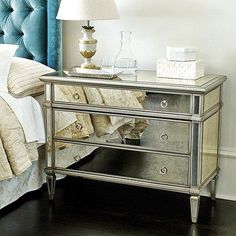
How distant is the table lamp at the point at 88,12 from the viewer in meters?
3.63

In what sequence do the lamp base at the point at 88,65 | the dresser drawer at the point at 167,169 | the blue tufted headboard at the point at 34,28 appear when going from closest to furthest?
1. the dresser drawer at the point at 167,169
2. the lamp base at the point at 88,65
3. the blue tufted headboard at the point at 34,28

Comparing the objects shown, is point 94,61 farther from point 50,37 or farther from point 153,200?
point 153,200

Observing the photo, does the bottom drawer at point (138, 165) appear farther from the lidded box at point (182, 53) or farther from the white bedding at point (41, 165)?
the lidded box at point (182, 53)

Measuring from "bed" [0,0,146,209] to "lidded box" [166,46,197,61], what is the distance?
1.79 ft

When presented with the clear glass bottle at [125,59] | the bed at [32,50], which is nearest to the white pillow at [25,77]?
the bed at [32,50]

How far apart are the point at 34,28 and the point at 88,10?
66cm

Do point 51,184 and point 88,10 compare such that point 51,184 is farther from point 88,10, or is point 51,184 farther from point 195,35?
point 195,35

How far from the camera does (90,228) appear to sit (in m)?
3.40

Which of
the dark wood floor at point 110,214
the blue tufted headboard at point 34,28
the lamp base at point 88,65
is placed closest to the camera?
the dark wood floor at point 110,214

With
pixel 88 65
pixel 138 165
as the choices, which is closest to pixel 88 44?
pixel 88 65

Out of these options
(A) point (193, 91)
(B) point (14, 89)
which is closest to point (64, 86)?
(B) point (14, 89)

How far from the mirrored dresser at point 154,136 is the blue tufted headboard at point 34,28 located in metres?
0.40

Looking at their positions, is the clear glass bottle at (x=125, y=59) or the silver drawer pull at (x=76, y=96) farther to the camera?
the clear glass bottle at (x=125, y=59)

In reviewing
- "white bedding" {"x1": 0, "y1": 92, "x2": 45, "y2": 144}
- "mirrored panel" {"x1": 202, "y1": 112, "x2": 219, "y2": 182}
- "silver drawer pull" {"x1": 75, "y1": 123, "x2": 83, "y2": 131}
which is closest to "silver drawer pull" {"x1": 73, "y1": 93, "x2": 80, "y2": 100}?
"silver drawer pull" {"x1": 75, "y1": 123, "x2": 83, "y2": 131}
